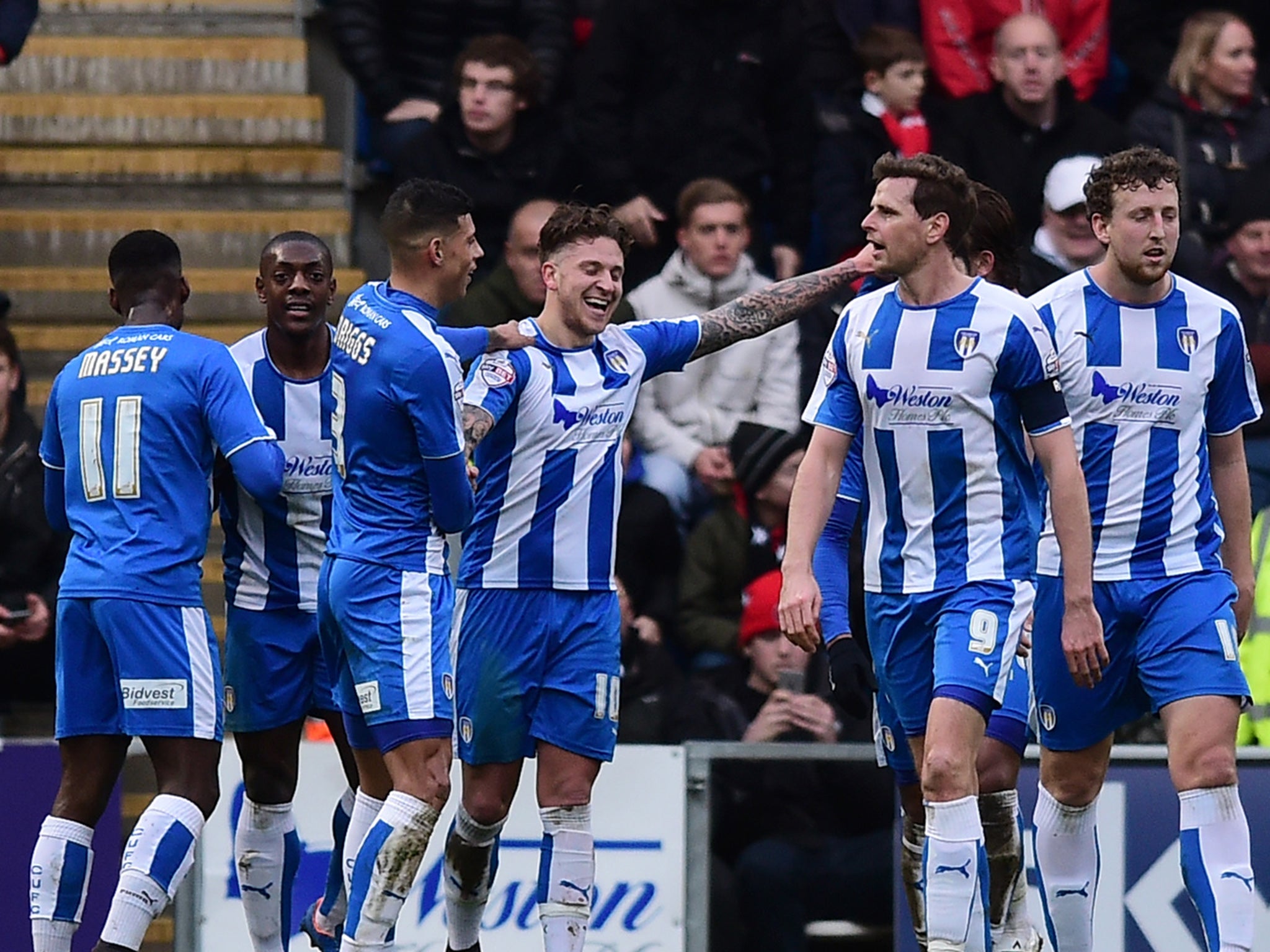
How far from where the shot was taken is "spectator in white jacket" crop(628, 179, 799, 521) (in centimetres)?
1030

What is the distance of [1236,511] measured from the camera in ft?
24.4

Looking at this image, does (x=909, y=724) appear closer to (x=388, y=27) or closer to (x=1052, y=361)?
(x=1052, y=361)

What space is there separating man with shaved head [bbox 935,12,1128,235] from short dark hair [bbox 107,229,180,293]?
434 centimetres

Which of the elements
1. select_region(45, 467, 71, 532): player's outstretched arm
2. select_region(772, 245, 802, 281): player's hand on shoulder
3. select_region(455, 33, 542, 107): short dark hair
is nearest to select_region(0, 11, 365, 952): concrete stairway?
select_region(455, 33, 542, 107): short dark hair

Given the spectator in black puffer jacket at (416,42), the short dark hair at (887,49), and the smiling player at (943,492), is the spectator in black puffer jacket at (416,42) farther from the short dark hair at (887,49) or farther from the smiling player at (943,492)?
the smiling player at (943,492)

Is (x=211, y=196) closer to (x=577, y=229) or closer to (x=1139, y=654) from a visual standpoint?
(x=577, y=229)

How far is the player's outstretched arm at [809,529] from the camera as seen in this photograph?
275 inches

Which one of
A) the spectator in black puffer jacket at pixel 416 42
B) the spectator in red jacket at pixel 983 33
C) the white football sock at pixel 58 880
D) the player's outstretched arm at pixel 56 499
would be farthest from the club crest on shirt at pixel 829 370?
the spectator in black puffer jacket at pixel 416 42

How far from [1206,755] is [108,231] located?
6651mm

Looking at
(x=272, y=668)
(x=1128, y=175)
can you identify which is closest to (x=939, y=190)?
(x=1128, y=175)

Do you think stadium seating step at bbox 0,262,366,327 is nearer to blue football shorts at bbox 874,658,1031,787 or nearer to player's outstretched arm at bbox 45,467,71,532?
player's outstretched arm at bbox 45,467,71,532

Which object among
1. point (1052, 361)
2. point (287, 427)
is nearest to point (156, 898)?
point (287, 427)

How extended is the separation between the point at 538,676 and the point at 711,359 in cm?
301

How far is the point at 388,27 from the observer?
12062 mm
